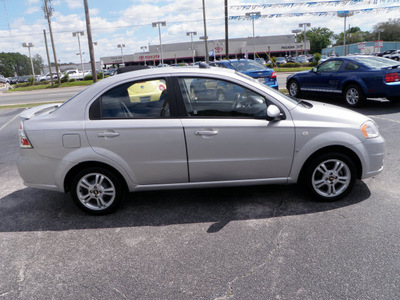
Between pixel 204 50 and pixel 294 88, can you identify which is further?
pixel 204 50

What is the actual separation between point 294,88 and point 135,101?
10.2m

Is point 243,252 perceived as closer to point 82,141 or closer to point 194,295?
point 194,295

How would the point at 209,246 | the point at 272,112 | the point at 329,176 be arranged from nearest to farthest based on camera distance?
the point at 209,246 < the point at 272,112 < the point at 329,176

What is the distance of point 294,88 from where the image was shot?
1314 centimetres

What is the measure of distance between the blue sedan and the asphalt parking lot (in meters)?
6.06

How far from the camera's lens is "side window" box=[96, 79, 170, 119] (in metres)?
4.04

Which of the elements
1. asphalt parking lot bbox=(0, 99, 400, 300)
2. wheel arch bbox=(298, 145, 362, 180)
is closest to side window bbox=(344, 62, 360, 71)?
asphalt parking lot bbox=(0, 99, 400, 300)

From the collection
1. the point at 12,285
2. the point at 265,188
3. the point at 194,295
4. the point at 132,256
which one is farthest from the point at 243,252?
the point at 12,285

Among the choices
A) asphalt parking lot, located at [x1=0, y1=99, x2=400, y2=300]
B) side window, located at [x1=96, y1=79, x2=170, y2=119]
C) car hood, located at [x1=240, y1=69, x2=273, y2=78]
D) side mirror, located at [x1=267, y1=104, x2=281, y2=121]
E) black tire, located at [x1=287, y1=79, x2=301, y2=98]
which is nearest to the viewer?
asphalt parking lot, located at [x1=0, y1=99, x2=400, y2=300]

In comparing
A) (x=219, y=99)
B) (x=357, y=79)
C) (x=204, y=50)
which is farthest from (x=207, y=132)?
(x=204, y=50)

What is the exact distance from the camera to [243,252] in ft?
10.8

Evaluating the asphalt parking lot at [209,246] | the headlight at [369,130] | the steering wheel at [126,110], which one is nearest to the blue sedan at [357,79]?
the asphalt parking lot at [209,246]

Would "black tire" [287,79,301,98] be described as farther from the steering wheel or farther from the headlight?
the steering wheel

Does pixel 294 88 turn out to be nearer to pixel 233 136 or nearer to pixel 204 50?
pixel 233 136
